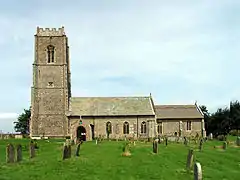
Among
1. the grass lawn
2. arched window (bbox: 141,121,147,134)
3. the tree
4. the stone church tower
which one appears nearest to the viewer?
the grass lawn

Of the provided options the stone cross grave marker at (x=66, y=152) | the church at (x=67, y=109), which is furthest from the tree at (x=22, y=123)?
the stone cross grave marker at (x=66, y=152)

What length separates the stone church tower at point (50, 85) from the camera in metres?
60.4

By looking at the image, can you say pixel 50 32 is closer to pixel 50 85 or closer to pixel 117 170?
pixel 50 85

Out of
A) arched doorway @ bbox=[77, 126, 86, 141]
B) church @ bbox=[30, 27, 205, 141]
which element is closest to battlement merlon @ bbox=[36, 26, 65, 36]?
church @ bbox=[30, 27, 205, 141]

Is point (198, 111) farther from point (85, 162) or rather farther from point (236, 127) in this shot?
point (85, 162)

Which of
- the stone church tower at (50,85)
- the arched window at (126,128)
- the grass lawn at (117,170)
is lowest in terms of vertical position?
the grass lawn at (117,170)

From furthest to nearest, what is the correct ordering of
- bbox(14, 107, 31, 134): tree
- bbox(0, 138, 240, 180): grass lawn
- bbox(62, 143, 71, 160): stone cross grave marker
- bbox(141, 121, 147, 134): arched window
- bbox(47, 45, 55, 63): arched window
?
bbox(14, 107, 31, 134): tree → bbox(47, 45, 55, 63): arched window → bbox(141, 121, 147, 134): arched window → bbox(62, 143, 71, 160): stone cross grave marker → bbox(0, 138, 240, 180): grass lawn

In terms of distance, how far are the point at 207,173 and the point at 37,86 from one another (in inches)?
1799

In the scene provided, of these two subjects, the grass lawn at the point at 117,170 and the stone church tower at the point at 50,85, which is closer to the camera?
the grass lawn at the point at 117,170

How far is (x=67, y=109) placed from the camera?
6159cm

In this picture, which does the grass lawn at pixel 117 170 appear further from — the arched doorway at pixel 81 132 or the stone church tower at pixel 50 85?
the arched doorway at pixel 81 132

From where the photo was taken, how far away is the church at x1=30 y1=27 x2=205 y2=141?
199 feet

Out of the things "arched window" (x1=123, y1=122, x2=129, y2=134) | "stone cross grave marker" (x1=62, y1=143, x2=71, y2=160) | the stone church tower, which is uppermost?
the stone church tower

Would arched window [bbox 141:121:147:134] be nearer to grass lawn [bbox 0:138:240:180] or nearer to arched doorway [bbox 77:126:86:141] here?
arched doorway [bbox 77:126:86:141]
